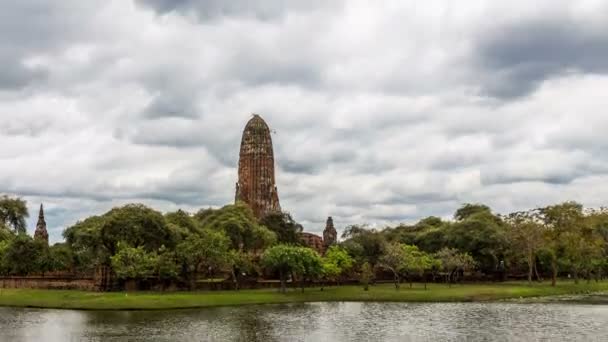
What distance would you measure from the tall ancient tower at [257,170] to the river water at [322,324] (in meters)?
102

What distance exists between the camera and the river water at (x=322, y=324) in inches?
1635

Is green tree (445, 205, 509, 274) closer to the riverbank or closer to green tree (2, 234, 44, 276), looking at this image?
the riverbank

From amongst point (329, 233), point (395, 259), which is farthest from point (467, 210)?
point (395, 259)

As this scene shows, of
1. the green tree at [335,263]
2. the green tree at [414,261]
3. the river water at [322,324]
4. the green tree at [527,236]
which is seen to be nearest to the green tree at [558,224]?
the green tree at [527,236]

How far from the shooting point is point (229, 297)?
70.4 m

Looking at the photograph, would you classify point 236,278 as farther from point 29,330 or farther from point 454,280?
point 29,330

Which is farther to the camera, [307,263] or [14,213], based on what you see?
[14,213]

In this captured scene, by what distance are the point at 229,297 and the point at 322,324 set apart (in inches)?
928

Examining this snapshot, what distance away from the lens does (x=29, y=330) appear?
45469mm

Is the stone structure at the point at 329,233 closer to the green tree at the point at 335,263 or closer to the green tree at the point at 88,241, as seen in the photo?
the green tree at the point at 335,263

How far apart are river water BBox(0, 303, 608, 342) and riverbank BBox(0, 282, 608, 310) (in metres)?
4.26

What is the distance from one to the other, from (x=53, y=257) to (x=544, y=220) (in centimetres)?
7050

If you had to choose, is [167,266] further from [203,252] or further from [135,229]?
[135,229]

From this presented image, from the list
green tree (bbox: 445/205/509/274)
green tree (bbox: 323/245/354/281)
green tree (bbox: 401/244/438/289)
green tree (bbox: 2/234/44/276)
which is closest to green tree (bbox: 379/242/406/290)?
green tree (bbox: 401/244/438/289)
